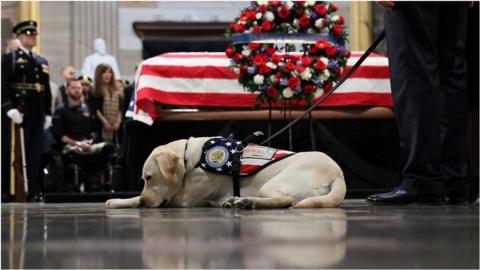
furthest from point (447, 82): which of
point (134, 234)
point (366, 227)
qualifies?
point (134, 234)

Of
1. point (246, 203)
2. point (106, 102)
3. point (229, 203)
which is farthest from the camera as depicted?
point (106, 102)

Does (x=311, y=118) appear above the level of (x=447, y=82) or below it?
below

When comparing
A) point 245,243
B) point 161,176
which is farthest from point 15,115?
point 245,243

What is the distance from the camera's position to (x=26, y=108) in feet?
27.1

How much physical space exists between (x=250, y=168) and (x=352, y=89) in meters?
3.11

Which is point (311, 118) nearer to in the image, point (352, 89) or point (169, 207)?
point (352, 89)

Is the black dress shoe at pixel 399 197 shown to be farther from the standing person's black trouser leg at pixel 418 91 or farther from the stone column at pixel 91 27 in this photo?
the stone column at pixel 91 27

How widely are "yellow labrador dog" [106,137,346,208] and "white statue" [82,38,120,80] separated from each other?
849cm

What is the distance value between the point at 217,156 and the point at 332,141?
119 inches

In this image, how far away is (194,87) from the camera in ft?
21.7

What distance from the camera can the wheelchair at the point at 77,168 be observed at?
833 centimetres

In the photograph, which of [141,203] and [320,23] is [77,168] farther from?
[141,203]

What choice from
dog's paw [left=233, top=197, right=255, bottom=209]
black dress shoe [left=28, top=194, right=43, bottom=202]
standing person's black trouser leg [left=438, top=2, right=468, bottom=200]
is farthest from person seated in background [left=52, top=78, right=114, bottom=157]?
dog's paw [left=233, top=197, right=255, bottom=209]

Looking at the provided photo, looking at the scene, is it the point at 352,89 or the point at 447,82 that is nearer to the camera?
the point at 447,82
